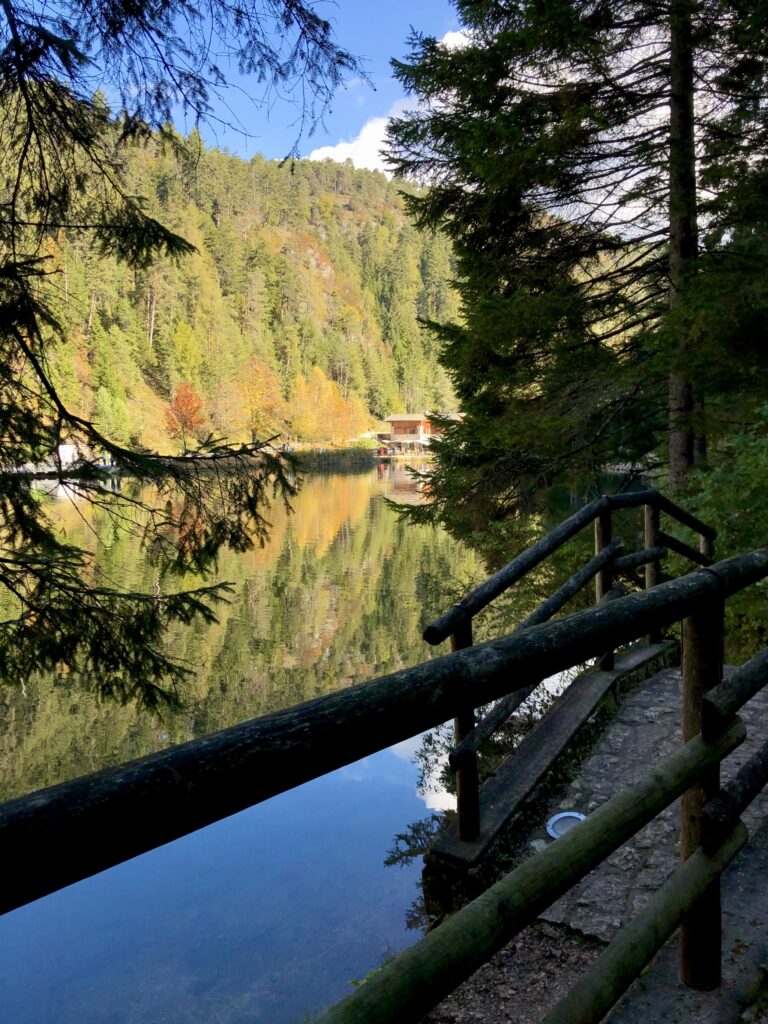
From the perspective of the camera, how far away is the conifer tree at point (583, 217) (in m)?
6.42

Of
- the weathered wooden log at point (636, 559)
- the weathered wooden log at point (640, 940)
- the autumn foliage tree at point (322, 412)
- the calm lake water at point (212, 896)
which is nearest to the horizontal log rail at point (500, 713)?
the weathered wooden log at point (636, 559)

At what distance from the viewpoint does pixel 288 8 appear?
11.9 ft

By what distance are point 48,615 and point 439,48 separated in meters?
7.32

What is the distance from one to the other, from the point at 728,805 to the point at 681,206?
6447 mm

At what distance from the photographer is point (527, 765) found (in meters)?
3.23

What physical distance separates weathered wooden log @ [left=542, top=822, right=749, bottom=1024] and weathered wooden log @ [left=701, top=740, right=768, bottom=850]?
3 centimetres

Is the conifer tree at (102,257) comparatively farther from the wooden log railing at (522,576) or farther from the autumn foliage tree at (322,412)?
the autumn foliage tree at (322,412)

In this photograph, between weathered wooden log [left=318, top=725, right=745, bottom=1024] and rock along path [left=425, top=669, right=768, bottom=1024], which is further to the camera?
rock along path [left=425, top=669, right=768, bottom=1024]

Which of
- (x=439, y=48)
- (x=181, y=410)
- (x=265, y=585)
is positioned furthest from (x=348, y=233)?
(x=439, y=48)

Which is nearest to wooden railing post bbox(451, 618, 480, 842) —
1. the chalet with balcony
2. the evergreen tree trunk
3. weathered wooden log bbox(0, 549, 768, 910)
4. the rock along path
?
the rock along path

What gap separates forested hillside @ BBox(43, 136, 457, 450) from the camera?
21.0m

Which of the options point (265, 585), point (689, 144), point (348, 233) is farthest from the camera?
point (348, 233)

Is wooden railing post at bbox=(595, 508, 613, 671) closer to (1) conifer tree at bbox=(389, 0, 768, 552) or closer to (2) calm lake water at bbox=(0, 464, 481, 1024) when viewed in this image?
(2) calm lake water at bbox=(0, 464, 481, 1024)

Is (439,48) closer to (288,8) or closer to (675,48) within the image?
(675,48)
